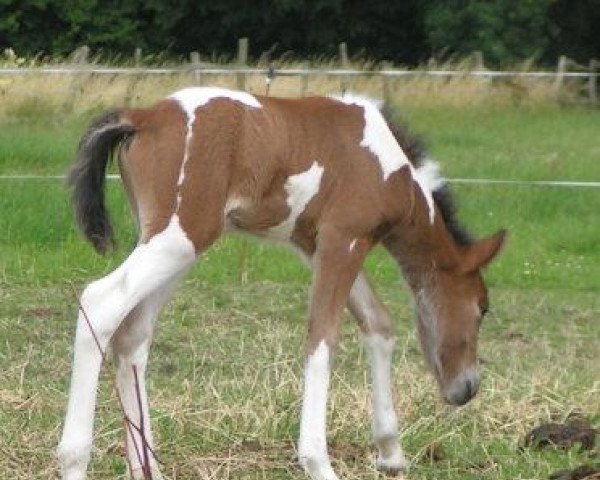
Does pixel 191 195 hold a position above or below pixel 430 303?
above

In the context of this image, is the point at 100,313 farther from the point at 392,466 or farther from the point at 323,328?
the point at 392,466

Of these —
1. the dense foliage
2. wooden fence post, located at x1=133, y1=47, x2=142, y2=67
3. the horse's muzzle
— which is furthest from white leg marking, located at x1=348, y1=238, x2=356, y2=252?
the dense foliage

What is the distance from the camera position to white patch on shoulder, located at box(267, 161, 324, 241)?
6363 millimetres

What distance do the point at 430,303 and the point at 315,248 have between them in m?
0.61

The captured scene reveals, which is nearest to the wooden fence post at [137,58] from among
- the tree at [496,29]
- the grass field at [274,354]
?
the tree at [496,29]

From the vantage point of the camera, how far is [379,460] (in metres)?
6.71

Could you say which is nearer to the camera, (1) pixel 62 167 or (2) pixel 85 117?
(1) pixel 62 167

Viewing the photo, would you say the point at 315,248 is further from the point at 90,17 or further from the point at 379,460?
the point at 90,17

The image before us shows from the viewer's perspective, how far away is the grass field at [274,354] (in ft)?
22.6

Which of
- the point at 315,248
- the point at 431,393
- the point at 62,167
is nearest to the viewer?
the point at 315,248

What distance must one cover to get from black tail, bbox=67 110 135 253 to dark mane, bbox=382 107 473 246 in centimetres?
112

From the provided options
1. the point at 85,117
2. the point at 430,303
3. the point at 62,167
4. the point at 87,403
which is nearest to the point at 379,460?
the point at 430,303


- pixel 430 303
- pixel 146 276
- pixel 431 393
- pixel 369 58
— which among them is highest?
pixel 146 276

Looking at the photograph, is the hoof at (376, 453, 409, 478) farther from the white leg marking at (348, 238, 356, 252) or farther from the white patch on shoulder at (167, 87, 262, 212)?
the white patch on shoulder at (167, 87, 262, 212)
